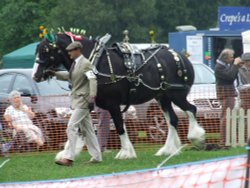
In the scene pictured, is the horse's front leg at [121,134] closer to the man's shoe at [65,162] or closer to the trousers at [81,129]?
the trousers at [81,129]

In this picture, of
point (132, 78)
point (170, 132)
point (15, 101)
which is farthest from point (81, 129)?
point (15, 101)

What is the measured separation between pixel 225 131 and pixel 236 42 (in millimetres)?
11840

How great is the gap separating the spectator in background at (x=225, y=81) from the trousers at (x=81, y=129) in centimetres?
333

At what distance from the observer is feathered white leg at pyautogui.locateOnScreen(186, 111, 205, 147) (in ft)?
46.8

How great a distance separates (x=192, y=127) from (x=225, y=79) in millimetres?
1647

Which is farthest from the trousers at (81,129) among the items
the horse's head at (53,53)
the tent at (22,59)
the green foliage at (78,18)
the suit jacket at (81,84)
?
the green foliage at (78,18)

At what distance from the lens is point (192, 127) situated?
47.0ft

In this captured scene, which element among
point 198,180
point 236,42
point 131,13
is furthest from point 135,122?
point 131,13

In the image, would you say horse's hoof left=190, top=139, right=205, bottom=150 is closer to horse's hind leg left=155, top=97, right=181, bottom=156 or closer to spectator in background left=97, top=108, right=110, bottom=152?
horse's hind leg left=155, top=97, right=181, bottom=156

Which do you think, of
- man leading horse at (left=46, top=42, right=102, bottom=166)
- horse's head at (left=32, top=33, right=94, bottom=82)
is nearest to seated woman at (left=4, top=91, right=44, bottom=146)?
horse's head at (left=32, top=33, right=94, bottom=82)

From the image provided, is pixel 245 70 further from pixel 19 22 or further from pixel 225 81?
pixel 19 22

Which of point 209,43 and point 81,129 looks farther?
point 209,43

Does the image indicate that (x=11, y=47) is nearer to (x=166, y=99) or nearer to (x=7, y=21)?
(x=7, y=21)

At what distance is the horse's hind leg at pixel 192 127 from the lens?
1427cm
